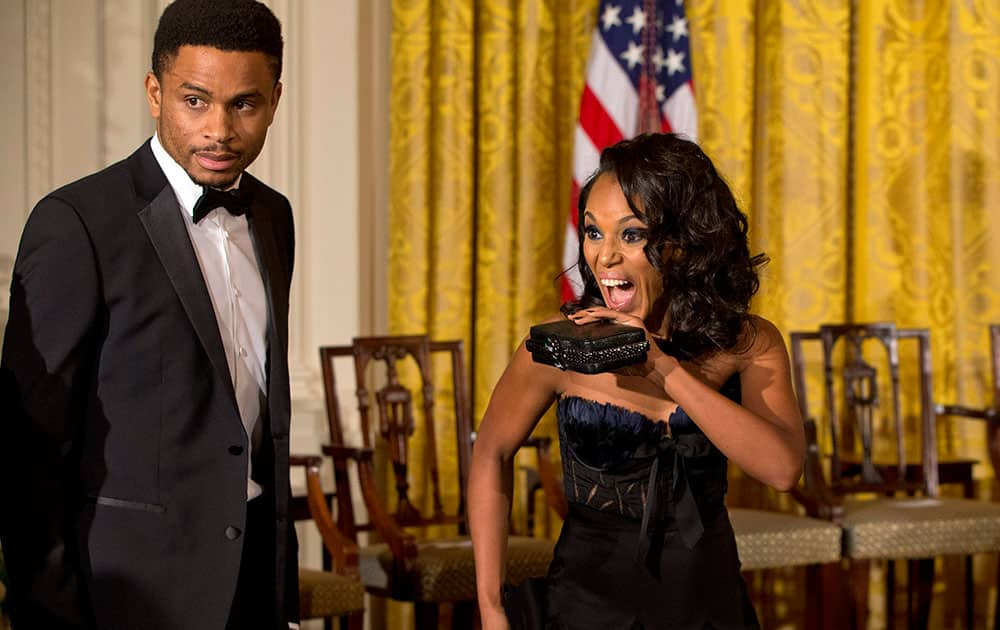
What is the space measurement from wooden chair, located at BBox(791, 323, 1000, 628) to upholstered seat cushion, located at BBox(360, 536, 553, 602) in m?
1.20

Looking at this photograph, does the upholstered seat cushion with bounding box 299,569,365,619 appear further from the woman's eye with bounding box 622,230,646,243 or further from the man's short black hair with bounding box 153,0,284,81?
the man's short black hair with bounding box 153,0,284,81

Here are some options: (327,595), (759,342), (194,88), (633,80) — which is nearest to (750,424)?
(759,342)

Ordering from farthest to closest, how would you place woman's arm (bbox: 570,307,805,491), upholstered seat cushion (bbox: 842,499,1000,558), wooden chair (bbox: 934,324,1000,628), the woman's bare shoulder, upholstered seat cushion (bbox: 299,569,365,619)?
wooden chair (bbox: 934,324,1000,628)
upholstered seat cushion (bbox: 842,499,1000,558)
upholstered seat cushion (bbox: 299,569,365,619)
the woman's bare shoulder
woman's arm (bbox: 570,307,805,491)

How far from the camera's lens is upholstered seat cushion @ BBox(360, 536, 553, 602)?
4.16 m

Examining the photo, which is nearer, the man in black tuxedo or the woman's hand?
the man in black tuxedo

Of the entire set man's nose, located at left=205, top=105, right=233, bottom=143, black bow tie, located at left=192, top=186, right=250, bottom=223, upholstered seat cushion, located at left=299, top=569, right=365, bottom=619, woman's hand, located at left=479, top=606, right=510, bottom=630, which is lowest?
upholstered seat cushion, located at left=299, top=569, right=365, bottom=619

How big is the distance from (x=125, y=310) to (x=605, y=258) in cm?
83

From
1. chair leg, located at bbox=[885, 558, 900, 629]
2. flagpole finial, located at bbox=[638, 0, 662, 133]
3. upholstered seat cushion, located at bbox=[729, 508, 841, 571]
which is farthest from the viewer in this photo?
chair leg, located at bbox=[885, 558, 900, 629]

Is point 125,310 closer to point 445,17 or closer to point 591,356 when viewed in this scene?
point 591,356

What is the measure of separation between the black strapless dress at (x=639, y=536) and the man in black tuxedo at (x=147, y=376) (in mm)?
627

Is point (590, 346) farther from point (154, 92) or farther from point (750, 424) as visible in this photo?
point (154, 92)

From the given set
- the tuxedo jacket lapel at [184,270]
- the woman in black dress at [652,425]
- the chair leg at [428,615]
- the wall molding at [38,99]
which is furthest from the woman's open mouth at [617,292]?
the wall molding at [38,99]

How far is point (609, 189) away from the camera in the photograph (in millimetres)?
2363

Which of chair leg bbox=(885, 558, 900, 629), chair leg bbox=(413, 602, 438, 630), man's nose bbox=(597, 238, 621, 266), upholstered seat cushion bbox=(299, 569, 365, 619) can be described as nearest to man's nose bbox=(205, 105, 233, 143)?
man's nose bbox=(597, 238, 621, 266)
